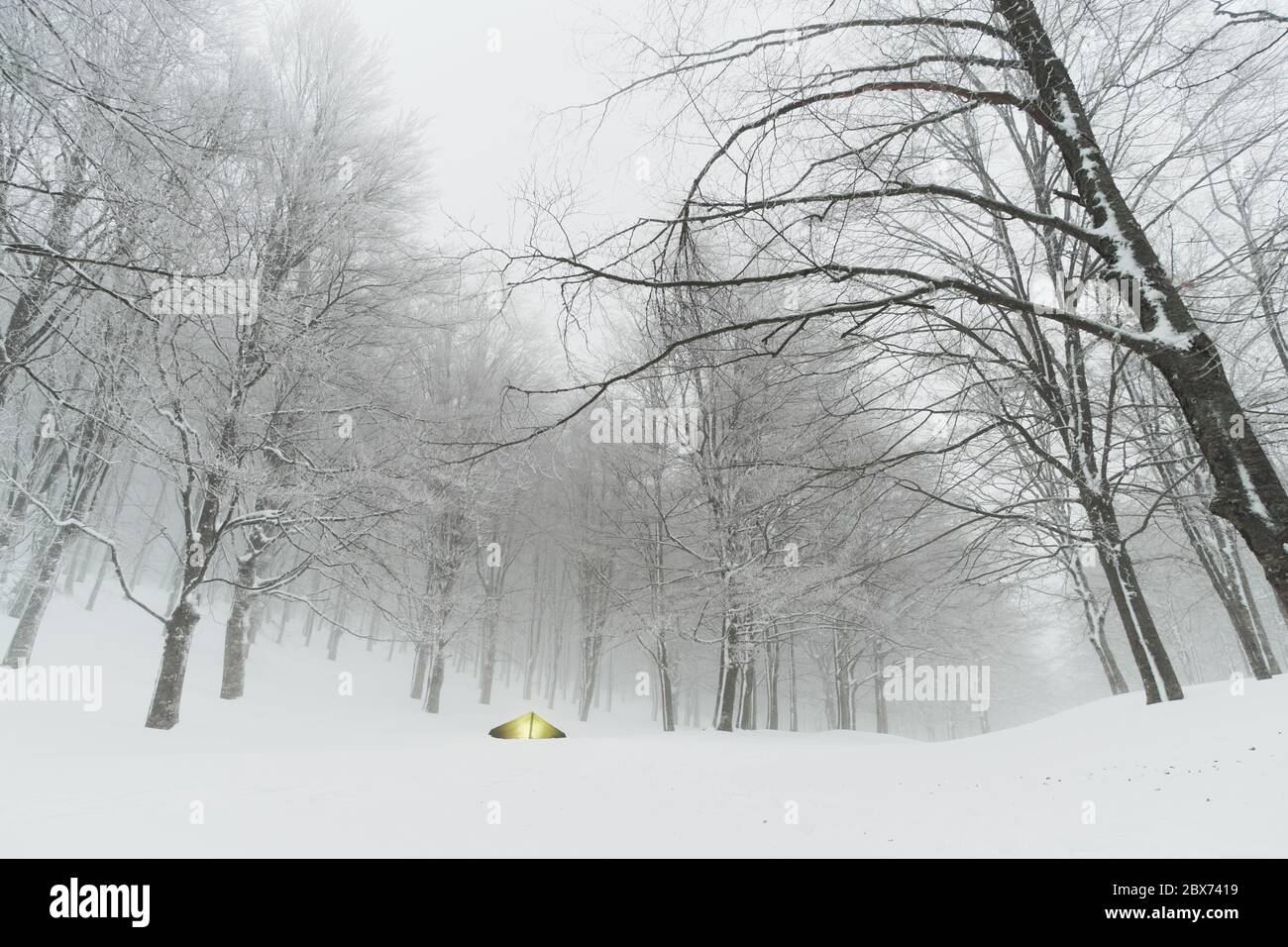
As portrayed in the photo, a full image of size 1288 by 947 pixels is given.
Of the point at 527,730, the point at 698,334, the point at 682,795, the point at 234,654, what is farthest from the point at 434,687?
the point at 698,334

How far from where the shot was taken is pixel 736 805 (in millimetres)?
4141

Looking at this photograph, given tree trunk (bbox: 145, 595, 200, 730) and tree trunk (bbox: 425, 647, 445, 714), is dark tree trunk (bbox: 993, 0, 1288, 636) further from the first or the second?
tree trunk (bbox: 425, 647, 445, 714)

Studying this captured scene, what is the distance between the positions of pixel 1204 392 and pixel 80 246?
11.0 metres

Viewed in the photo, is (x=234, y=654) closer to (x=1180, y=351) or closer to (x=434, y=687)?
(x=434, y=687)

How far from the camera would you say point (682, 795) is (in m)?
4.53

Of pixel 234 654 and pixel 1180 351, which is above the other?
pixel 1180 351

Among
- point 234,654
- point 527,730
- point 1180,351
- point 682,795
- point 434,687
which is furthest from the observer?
point 434,687

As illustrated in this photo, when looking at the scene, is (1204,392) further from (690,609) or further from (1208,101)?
(690,609)

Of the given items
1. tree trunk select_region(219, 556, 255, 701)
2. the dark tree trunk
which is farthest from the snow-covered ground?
tree trunk select_region(219, 556, 255, 701)

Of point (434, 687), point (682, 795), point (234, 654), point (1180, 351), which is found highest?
point (1180, 351)

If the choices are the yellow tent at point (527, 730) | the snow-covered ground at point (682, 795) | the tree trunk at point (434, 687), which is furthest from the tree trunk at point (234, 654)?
the yellow tent at point (527, 730)

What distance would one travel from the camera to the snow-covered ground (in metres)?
2.98

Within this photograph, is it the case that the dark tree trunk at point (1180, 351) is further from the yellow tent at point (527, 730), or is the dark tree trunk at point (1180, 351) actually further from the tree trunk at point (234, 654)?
the tree trunk at point (234, 654)

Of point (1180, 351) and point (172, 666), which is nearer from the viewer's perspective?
point (1180, 351)
